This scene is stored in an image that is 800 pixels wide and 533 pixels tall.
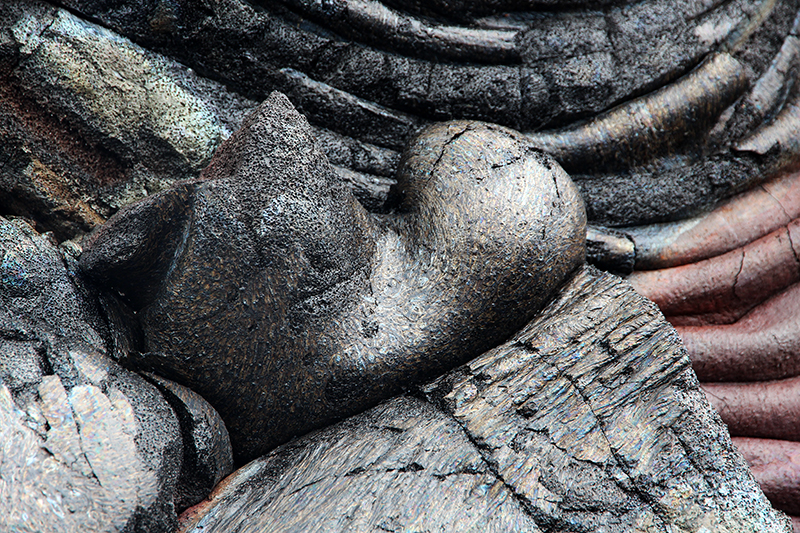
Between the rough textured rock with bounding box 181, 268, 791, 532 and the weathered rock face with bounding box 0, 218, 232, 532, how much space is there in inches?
4.1

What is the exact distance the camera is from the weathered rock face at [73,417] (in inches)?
24.4

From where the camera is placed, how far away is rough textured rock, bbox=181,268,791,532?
69 centimetres

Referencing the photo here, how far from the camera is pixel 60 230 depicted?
908 mm

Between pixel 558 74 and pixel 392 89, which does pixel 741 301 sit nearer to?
pixel 558 74

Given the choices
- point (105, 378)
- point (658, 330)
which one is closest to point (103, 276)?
point (105, 378)

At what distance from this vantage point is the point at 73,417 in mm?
667

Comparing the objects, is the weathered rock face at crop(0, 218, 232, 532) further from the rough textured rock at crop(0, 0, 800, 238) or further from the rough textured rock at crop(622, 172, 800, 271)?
the rough textured rock at crop(622, 172, 800, 271)

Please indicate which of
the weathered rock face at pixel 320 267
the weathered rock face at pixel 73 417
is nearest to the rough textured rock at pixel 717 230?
the weathered rock face at pixel 320 267

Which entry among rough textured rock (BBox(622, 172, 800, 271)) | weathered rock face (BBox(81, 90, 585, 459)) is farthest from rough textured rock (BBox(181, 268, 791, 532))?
rough textured rock (BBox(622, 172, 800, 271))

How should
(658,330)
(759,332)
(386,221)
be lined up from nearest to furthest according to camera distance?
(658,330) < (386,221) < (759,332)

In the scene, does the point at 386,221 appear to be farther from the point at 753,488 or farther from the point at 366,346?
the point at 753,488

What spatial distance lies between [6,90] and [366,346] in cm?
64

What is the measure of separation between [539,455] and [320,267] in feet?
1.23

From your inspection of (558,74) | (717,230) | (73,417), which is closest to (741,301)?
(717,230)
